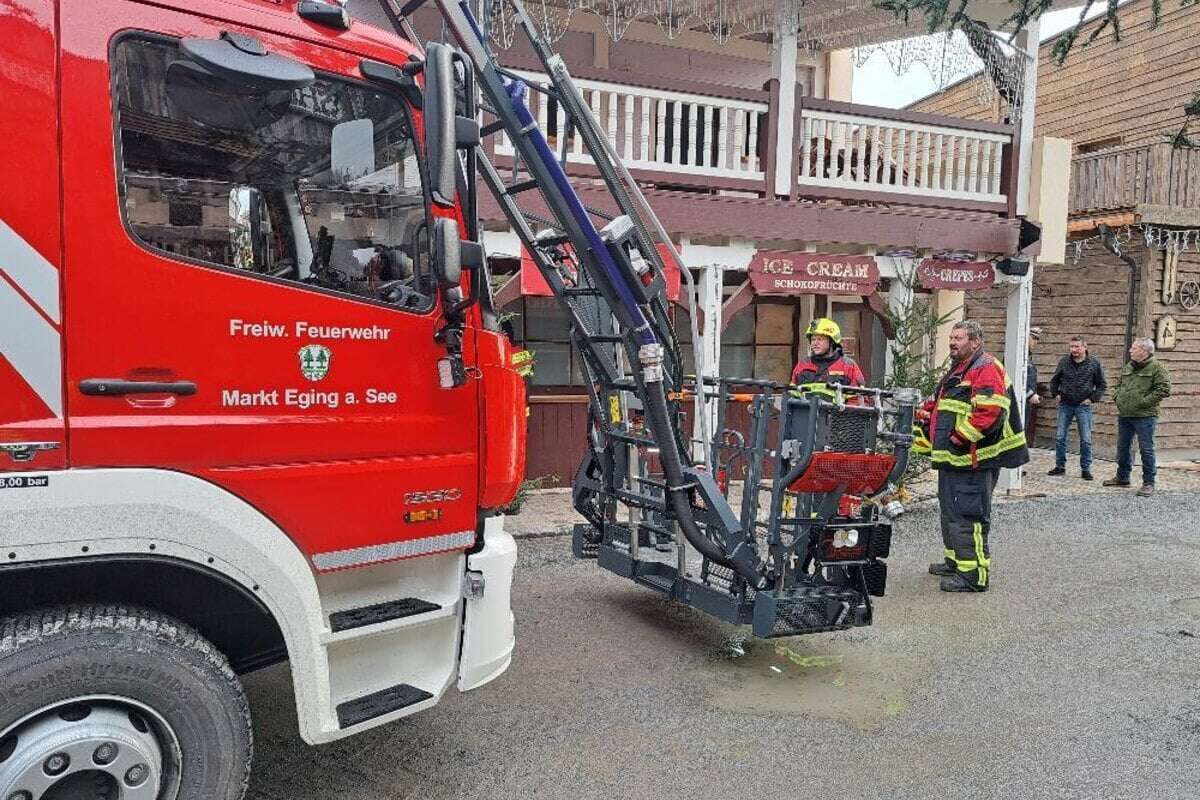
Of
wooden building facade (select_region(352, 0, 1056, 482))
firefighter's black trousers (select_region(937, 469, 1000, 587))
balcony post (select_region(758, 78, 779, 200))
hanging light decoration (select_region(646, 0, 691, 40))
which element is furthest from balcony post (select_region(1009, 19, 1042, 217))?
firefighter's black trousers (select_region(937, 469, 1000, 587))

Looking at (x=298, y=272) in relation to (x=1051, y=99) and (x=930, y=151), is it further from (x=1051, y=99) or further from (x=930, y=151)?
(x=1051, y=99)

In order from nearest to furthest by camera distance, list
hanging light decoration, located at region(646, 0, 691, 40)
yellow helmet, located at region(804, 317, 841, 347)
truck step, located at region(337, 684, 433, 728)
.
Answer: truck step, located at region(337, 684, 433, 728)
yellow helmet, located at region(804, 317, 841, 347)
hanging light decoration, located at region(646, 0, 691, 40)

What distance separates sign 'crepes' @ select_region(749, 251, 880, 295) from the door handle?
256 inches

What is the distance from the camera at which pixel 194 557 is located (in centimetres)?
238

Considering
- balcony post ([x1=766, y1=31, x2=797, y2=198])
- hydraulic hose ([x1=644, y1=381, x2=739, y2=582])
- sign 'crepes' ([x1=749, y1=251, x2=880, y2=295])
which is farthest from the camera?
balcony post ([x1=766, y1=31, x2=797, y2=198])

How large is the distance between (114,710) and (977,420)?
494 centimetres

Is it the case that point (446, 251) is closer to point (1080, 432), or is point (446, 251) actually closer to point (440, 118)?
point (440, 118)

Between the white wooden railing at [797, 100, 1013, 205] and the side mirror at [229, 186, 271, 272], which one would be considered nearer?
the side mirror at [229, 186, 271, 272]

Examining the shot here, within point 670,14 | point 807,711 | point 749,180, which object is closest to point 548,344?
point 749,180

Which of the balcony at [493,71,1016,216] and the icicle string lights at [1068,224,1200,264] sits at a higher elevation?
the balcony at [493,71,1016,216]

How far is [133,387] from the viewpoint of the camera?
233 cm

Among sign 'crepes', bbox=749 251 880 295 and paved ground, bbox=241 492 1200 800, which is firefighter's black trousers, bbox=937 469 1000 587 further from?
sign 'crepes', bbox=749 251 880 295

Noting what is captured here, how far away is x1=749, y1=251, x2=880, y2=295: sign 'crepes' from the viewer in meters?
8.26

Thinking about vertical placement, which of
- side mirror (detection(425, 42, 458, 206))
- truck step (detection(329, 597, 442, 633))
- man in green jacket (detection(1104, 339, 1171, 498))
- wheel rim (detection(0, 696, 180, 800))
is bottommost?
wheel rim (detection(0, 696, 180, 800))
